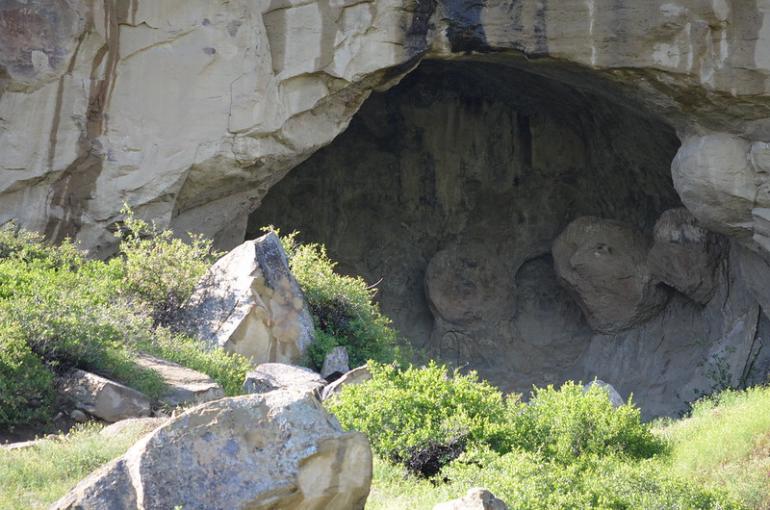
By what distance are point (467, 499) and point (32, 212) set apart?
7.48 metres

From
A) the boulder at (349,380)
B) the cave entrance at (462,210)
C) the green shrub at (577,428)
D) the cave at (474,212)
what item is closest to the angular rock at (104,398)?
the boulder at (349,380)

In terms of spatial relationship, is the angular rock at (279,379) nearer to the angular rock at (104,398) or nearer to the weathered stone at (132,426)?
the angular rock at (104,398)

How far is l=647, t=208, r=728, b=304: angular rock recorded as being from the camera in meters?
13.3

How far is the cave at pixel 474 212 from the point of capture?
14570 mm

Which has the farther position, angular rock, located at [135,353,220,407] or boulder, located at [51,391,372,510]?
angular rock, located at [135,353,220,407]

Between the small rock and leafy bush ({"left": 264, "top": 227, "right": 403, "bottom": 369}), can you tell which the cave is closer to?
leafy bush ({"left": 264, "top": 227, "right": 403, "bottom": 369})

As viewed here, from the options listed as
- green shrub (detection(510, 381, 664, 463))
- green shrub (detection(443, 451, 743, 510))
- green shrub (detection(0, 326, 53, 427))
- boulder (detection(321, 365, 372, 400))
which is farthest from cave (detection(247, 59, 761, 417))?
green shrub (detection(443, 451, 743, 510))

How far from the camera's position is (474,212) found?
50.9ft

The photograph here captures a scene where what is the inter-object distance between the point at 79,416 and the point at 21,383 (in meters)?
0.38

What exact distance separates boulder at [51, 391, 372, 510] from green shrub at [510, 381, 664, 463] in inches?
90.8

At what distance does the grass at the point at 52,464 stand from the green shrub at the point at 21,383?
2.58 feet

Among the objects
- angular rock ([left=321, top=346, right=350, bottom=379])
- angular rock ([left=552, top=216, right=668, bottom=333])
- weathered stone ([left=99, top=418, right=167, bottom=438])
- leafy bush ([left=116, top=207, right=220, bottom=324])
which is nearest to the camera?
weathered stone ([left=99, top=418, right=167, bottom=438])

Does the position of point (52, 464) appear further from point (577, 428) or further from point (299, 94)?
point (299, 94)

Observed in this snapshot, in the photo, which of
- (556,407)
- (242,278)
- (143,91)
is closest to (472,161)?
(143,91)
